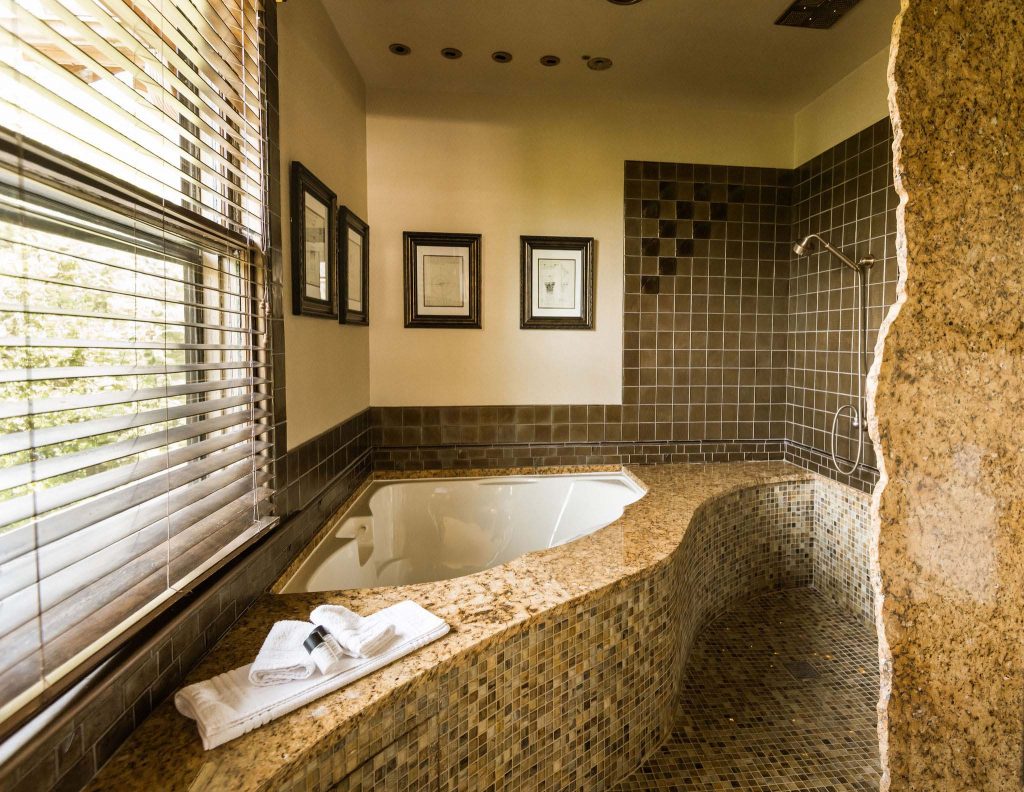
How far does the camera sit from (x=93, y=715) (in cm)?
80

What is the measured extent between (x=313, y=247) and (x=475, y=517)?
4.89ft

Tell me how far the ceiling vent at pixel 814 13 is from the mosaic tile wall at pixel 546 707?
2.02m

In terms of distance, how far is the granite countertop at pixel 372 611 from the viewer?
82 centimetres

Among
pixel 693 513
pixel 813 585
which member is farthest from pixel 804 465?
pixel 693 513

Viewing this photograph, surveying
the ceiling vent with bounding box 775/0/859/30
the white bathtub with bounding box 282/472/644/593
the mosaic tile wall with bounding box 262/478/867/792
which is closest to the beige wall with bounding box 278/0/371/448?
the white bathtub with bounding box 282/472/644/593

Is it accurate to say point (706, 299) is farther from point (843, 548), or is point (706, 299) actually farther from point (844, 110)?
point (843, 548)

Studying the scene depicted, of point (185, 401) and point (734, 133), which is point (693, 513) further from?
point (734, 133)

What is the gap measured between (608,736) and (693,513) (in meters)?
0.93

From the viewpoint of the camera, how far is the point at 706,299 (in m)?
3.04

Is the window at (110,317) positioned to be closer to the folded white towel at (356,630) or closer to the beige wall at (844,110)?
the folded white towel at (356,630)

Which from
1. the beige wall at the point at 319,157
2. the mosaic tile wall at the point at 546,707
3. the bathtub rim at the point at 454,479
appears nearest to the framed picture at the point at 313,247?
the beige wall at the point at 319,157

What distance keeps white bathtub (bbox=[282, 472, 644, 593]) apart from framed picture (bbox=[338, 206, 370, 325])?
0.83 m

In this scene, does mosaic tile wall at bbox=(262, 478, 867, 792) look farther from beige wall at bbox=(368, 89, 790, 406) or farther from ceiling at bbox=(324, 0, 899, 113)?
ceiling at bbox=(324, 0, 899, 113)

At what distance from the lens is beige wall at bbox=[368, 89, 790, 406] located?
281cm
